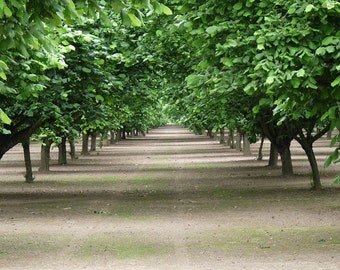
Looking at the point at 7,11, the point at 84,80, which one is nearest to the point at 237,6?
the point at 7,11

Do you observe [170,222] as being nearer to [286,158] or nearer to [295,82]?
[295,82]

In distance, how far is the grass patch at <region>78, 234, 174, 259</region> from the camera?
1462 cm

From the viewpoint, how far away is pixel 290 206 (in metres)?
23.1

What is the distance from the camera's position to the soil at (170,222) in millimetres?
14086

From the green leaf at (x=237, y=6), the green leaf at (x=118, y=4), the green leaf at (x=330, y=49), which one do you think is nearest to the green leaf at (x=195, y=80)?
the green leaf at (x=237, y=6)

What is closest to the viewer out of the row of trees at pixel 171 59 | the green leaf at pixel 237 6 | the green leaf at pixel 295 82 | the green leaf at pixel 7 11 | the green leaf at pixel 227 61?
the green leaf at pixel 7 11

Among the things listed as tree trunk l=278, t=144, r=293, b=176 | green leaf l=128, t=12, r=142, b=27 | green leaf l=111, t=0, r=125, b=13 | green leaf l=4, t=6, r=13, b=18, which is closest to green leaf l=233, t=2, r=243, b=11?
green leaf l=128, t=12, r=142, b=27

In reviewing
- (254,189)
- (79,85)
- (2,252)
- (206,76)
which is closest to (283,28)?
(206,76)

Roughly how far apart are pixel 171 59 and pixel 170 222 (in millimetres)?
6567

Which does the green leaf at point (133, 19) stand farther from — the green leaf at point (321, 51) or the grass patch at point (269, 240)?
the grass patch at point (269, 240)

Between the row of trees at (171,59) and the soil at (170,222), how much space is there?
2120 mm

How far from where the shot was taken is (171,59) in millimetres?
24672

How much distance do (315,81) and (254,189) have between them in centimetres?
1688

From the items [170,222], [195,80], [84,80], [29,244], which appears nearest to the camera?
[195,80]
